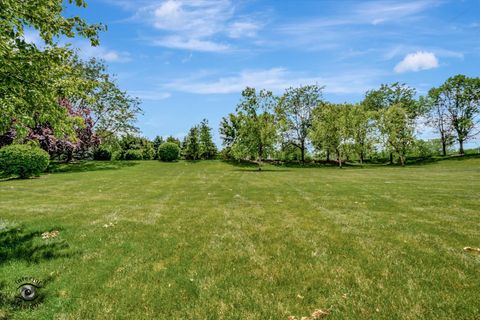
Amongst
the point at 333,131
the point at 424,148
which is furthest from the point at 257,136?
the point at 424,148

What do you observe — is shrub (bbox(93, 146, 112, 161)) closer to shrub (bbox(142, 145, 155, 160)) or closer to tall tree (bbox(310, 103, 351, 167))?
shrub (bbox(142, 145, 155, 160))

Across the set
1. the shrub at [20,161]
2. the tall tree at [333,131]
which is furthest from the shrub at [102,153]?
the tall tree at [333,131]

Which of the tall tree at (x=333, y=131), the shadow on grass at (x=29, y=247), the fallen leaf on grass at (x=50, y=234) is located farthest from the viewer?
the tall tree at (x=333, y=131)

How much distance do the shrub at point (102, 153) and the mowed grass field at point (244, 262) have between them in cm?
5466

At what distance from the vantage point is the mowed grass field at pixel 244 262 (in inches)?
216

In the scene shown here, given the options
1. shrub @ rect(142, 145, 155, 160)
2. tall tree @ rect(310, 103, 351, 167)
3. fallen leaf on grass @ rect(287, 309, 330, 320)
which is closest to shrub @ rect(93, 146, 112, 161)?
shrub @ rect(142, 145, 155, 160)

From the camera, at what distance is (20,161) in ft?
98.5

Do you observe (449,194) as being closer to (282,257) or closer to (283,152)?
(282,257)

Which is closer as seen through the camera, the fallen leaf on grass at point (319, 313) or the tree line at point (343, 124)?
the fallen leaf on grass at point (319, 313)

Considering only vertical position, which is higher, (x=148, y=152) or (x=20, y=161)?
(x=148, y=152)

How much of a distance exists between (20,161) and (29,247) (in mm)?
26957

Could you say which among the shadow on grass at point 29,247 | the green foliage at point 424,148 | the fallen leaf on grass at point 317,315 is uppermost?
the green foliage at point 424,148

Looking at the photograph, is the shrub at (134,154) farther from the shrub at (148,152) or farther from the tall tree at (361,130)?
the tall tree at (361,130)

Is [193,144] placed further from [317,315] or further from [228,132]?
[317,315]
